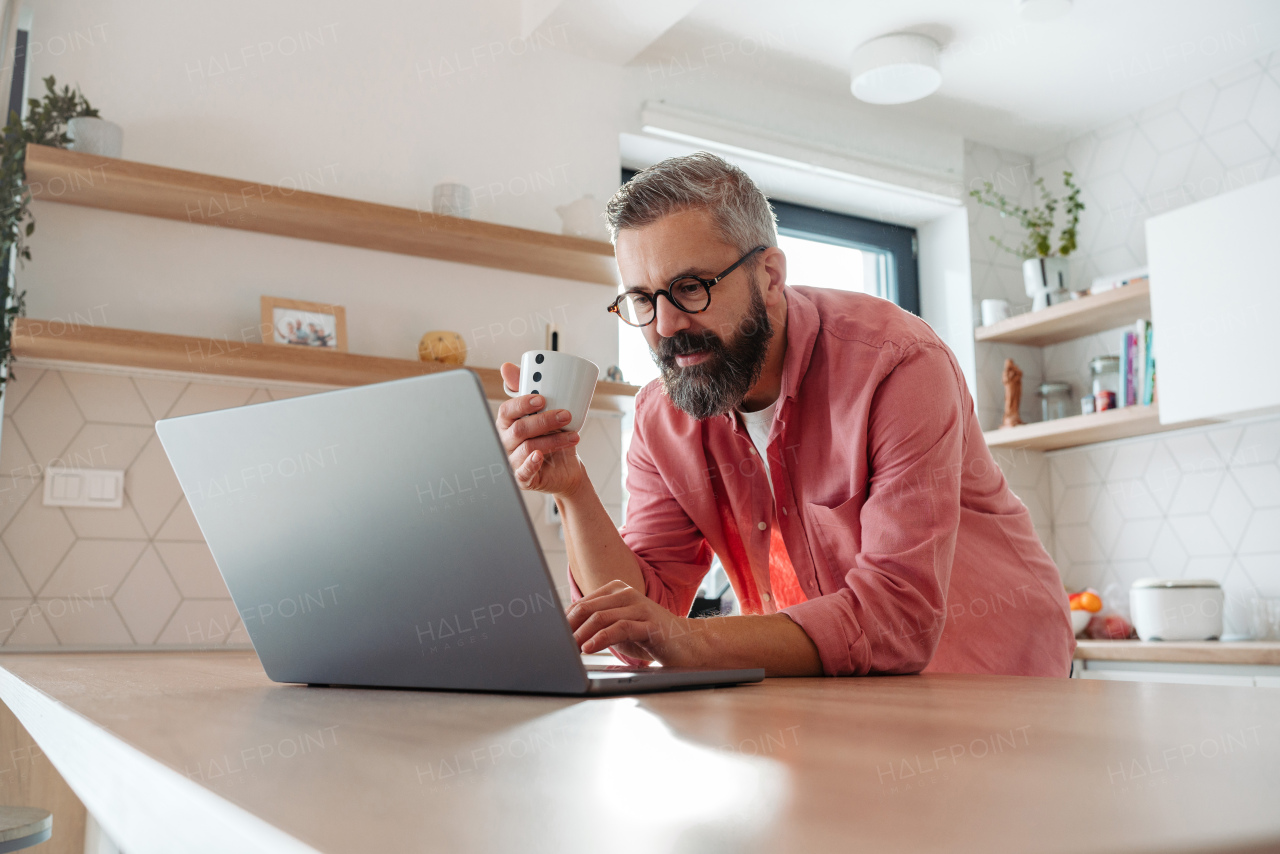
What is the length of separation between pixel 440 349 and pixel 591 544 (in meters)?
1.37

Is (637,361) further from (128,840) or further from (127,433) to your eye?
(128,840)

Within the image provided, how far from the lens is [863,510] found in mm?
1108

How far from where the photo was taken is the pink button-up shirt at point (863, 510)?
1000 millimetres

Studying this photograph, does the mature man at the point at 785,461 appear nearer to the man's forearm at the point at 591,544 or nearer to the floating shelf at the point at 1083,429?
the man's forearm at the point at 591,544

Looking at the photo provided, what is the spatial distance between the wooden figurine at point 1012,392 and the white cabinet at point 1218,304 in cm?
66

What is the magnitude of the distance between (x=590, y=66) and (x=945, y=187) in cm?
149

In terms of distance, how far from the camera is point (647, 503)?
1.48 meters

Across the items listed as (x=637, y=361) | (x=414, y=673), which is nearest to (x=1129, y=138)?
(x=637, y=361)

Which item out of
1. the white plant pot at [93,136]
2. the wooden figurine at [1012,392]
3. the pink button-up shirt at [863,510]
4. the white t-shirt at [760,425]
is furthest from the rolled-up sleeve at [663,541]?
the wooden figurine at [1012,392]

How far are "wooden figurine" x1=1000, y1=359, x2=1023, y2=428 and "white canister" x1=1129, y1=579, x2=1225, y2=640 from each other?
3.00 feet

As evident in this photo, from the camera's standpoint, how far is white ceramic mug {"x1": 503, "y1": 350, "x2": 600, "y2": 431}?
0.97 metres

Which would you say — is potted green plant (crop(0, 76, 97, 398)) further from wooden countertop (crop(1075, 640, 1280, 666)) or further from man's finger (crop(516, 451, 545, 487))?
wooden countertop (crop(1075, 640, 1280, 666))

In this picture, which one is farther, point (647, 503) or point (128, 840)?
point (647, 503)

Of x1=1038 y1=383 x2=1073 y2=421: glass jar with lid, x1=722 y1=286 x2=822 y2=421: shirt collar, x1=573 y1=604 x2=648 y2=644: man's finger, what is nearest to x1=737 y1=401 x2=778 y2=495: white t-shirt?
x1=722 y1=286 x2=822 y2=421: shirt collar
